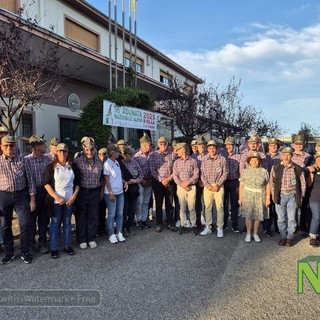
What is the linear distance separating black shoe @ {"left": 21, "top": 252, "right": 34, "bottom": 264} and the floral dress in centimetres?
385

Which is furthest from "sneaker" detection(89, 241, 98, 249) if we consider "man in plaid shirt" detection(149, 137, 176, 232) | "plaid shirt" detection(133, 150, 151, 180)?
"plaid shirt" detection(133, 150, 151, 180)

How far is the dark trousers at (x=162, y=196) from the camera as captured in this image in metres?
7.15

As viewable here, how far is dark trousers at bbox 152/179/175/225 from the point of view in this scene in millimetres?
7147

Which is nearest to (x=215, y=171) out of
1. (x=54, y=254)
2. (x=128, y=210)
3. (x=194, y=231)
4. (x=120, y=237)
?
(x=194, y=231)

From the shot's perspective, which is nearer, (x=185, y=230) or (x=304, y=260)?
(x=304, y=260)

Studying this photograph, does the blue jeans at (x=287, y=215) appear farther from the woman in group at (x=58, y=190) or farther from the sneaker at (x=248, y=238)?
the woman in group at (x=58, y=190)

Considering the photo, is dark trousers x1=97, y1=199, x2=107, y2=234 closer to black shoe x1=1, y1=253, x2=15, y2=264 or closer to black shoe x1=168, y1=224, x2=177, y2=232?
black shoe x1=168, y1=224, x2=177, y2=232

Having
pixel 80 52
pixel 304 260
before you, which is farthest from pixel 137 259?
pixel 80 52

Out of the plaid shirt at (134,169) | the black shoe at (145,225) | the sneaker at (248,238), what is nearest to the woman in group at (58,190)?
the plaid shirt at (134,169)

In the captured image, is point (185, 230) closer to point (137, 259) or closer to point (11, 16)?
point (137, 259)

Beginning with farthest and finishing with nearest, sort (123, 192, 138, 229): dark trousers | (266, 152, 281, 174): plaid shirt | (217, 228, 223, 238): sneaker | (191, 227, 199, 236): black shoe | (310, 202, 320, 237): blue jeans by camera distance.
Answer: (266, 152, 281, 174): plaid shirt, (123, 192, 138, 229): dark trousers, (191, 227, 199, 236): black shoe, (217, 228, 223, 238): sneaker, (310, 202, 320, 237): blue jeans

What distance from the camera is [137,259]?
205 inches

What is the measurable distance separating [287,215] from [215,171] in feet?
5.16

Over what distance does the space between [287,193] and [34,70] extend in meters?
Answer: 5.89
